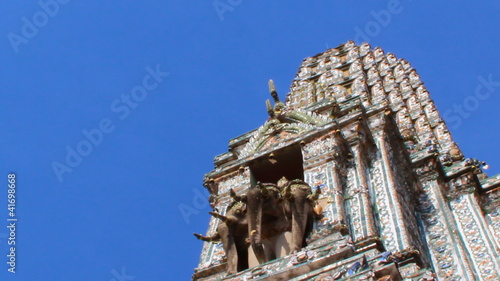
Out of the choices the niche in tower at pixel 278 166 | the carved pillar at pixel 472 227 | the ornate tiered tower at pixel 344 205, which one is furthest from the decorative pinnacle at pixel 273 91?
the carved pillar at pixel 472 227

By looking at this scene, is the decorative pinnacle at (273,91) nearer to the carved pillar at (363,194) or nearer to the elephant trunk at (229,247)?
the carved pillar at (363,194)

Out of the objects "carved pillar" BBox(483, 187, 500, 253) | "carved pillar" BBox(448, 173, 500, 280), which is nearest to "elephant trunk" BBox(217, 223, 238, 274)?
"carved pillar" BBox(448, 173, 500, 280)

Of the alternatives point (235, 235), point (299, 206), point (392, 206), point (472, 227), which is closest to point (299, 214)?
point (299, 206)

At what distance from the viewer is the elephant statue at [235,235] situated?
414 inches

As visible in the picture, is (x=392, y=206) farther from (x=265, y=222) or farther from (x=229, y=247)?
(x=229, y=247)

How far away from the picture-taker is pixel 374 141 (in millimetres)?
13352

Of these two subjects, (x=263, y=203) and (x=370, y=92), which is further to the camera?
(x=370, y=92)

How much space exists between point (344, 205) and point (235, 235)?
162 cm

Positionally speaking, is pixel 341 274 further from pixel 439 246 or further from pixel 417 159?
pixel 417 159

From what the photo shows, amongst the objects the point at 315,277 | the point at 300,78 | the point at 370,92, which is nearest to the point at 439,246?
the point at 315,277

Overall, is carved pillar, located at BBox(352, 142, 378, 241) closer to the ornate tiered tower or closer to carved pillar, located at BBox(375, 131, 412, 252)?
the ornate tiered tower

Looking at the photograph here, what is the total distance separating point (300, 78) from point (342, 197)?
13.0 meters

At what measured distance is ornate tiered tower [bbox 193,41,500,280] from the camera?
919 centimetres

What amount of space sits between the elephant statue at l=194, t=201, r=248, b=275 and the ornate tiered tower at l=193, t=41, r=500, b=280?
0.6 inches
